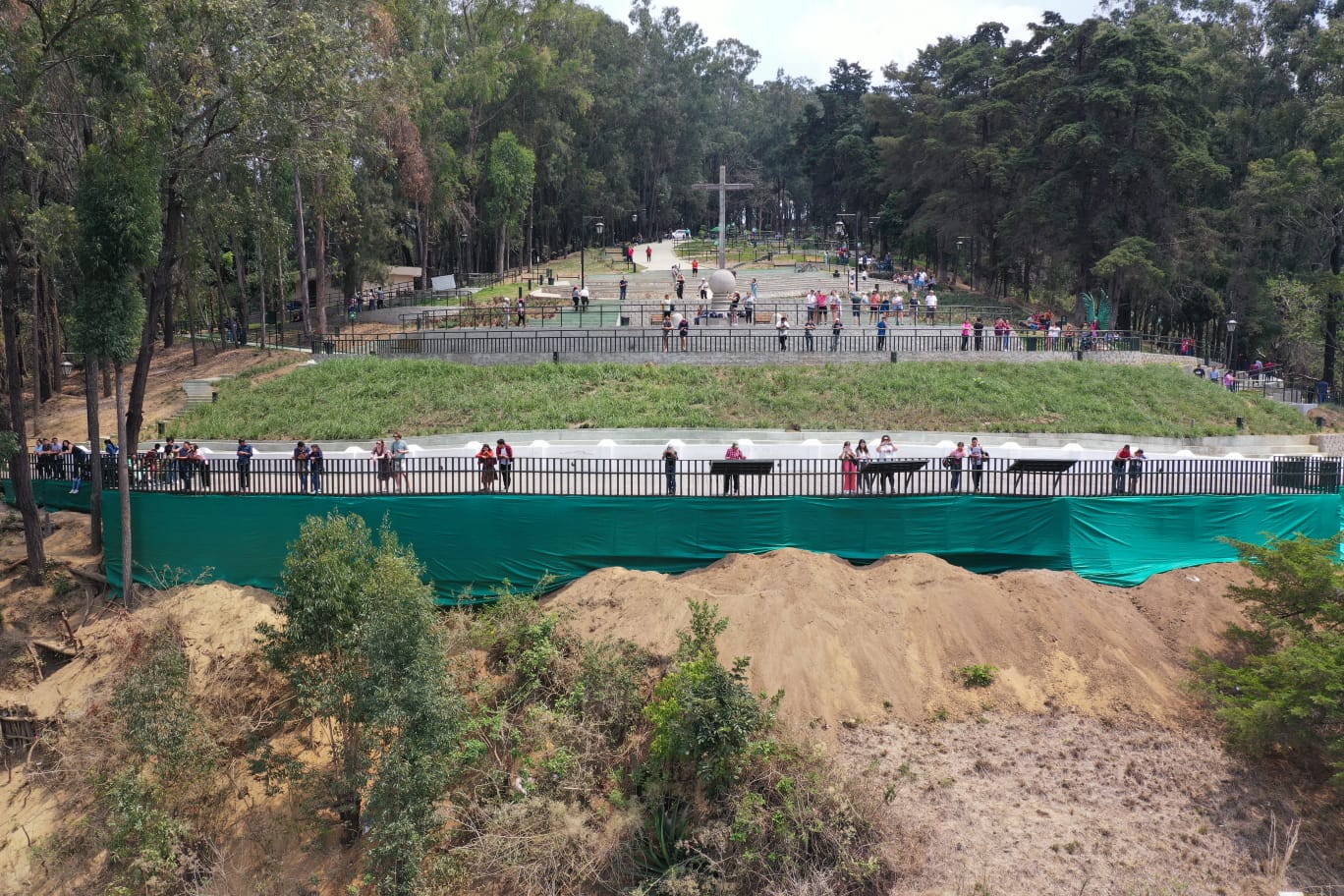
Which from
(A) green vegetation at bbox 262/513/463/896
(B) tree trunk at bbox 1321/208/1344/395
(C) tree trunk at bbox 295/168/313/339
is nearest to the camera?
(A) green vegetation at bbox 262/513/463/896

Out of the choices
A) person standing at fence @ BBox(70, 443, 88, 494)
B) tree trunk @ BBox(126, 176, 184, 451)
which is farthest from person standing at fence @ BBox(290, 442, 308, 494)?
person standing at fence @ BBox(70, 443, 88, 494)

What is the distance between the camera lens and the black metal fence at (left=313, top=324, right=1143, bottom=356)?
32781 mm

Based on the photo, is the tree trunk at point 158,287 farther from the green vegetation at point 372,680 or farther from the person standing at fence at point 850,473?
the person standing at fence at point 850,473

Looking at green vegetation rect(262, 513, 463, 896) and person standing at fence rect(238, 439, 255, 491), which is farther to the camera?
person standing at fence rect(238, 439, 255, 491)

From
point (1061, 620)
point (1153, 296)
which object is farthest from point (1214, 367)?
point (1061, 620)

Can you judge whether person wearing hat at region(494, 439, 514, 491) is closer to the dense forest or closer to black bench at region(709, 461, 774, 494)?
black bench at region(709, 461, 774, 494)

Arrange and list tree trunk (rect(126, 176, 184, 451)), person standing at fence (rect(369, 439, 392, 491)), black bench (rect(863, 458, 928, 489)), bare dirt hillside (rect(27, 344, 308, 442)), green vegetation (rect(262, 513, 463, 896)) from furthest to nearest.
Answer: bare dirt hillside (rect(27, 344, 308, 442)) < tree trunk (rect(126, 176, 184, 451)) < person standing at fence (rect(369, 439, 392, 491)) < black bench (rect(863, 458, 928, 489)) < green vegetation (rect(262, 513, 463, 896))

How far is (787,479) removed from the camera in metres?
20.3

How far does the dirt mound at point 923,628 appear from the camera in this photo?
1634 centimetres

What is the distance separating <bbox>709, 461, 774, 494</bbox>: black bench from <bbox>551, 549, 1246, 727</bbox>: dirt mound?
176cm

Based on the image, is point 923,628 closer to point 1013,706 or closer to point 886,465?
point 1013,706

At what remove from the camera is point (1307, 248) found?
45.1 meters

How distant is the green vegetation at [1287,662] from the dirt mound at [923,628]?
82cm

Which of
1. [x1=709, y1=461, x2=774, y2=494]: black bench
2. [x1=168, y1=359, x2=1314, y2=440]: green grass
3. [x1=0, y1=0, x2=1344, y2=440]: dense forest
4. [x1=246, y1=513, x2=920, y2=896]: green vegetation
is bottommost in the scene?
[x1=246, y1=513, x2=920, y2=896]: green vegetation
